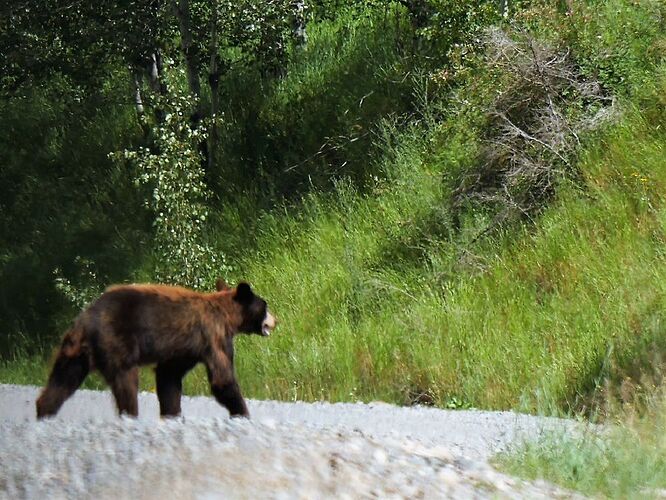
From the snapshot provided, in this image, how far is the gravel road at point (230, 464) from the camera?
18.3 feet

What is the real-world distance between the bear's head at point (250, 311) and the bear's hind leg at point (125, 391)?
1520 millimetres

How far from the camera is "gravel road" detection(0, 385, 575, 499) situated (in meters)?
5.58

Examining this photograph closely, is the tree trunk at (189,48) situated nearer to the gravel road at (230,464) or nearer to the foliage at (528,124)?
the foliage at (528,124)

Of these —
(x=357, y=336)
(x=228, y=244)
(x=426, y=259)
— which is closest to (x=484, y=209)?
(x=426, y=259)

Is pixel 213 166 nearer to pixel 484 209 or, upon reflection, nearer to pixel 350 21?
pixel 350 21

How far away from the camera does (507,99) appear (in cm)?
1598

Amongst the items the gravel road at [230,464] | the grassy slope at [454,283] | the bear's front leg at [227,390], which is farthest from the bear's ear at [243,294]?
the gravel road at [230,464]

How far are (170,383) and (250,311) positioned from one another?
109 cm

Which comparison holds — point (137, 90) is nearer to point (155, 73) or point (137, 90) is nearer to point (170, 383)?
point (155, 73)

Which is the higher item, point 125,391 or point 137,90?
point 137,90

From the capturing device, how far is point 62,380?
378 inches

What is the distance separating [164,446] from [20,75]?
51.6 feet

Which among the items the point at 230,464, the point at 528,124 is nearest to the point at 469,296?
the point at 528,124

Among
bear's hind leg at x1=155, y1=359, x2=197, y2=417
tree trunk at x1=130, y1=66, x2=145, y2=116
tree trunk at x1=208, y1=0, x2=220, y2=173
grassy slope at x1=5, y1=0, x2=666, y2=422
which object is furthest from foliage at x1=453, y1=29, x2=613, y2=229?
tree trunk at x1=130, y1=66, x2=145, y2=116
